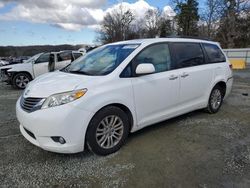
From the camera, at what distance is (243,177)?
2.88 m

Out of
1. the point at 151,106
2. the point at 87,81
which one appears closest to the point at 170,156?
the point at 151,106

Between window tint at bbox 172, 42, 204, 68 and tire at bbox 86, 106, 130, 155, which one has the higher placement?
window tint at bbox 172, 42, 204, 68

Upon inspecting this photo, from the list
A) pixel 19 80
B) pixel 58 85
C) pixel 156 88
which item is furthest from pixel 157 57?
pixel 19 80

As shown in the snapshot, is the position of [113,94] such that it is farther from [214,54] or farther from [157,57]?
[214,54]

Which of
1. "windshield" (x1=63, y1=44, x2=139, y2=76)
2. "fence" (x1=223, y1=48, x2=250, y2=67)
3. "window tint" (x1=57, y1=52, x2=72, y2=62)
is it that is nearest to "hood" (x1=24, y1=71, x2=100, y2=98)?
"windshield" (x1=63, y1=44, x2=139, y2=76)

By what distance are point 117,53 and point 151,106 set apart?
1024mm

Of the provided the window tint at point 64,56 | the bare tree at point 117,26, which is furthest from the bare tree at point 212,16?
the window tint at point 64,56

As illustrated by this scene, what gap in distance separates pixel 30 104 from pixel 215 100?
12.8 ft

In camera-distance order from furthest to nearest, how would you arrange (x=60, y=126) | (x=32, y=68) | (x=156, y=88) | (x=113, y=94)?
(x=32, y=68)
(x=156, y=88)
(x=113, y=94)
(x=60, y=126)

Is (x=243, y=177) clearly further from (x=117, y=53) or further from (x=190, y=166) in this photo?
(x=117, y=53)

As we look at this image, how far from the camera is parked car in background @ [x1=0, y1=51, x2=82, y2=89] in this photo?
9758 mm

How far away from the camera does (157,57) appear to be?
405 cm

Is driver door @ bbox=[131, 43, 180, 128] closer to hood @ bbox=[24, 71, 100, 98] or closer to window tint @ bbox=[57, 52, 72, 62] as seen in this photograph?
hood @ bbox=[24, 71, 100, 98]

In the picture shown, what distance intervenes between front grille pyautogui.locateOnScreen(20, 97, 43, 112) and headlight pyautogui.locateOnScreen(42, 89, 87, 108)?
0.13 meters
